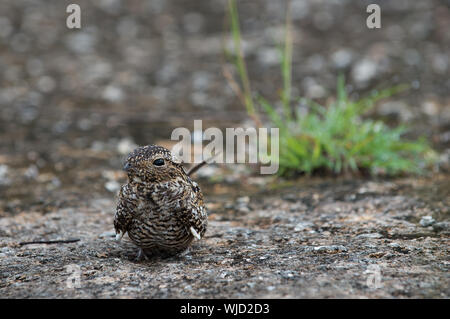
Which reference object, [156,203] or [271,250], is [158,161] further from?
[271,250]

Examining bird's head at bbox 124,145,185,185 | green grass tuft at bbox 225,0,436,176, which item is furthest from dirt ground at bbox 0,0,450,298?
bird's head at bbox 124,145,185,185

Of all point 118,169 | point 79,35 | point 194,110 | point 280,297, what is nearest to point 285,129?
point 118,169

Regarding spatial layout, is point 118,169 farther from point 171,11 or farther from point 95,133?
point 171,11

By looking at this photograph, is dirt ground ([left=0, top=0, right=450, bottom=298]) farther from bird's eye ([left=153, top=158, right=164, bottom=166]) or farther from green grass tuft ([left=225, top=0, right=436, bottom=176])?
bird's eye ([left=153, top=158, right=164, bottom=166])

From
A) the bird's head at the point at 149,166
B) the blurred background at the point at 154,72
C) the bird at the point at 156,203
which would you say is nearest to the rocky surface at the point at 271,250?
the bird at the point at 156,203

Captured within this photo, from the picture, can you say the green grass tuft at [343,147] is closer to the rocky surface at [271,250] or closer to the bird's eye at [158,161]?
the rocky surface at [271,250]
